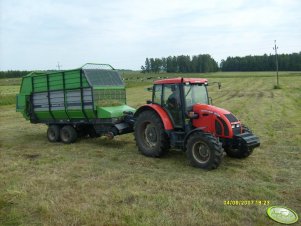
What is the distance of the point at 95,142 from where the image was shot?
11.5 m

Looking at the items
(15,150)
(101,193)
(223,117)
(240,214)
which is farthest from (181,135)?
(15,150)

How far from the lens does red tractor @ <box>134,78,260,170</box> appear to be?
25.2ft

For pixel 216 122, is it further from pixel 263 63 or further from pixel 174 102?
pixel 263 63

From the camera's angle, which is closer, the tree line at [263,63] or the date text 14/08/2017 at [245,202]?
the date text 14/08/2017 at [245,202]

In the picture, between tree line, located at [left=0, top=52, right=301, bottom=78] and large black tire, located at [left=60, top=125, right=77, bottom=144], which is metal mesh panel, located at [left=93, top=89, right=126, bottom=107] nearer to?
large black tire, located at [left=60, top=125, right=77, bottom=144]

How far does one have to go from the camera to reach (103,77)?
1125 centimetres

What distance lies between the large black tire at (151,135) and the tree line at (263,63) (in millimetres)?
96722

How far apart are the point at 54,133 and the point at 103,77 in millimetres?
2744

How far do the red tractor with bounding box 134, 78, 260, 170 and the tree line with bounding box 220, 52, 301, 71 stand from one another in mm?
96656

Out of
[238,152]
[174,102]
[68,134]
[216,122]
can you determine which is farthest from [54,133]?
[238,152]

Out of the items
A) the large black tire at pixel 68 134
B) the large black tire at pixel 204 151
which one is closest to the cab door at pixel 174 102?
the large black tire at pixel 204 151

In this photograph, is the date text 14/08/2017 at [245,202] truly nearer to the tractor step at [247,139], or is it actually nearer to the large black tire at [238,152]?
the tractor step at [247,139]

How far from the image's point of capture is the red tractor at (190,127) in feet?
25.2

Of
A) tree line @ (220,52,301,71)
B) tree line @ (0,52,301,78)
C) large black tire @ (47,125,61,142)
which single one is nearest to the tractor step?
large black tire @ (47,125,61,142)
